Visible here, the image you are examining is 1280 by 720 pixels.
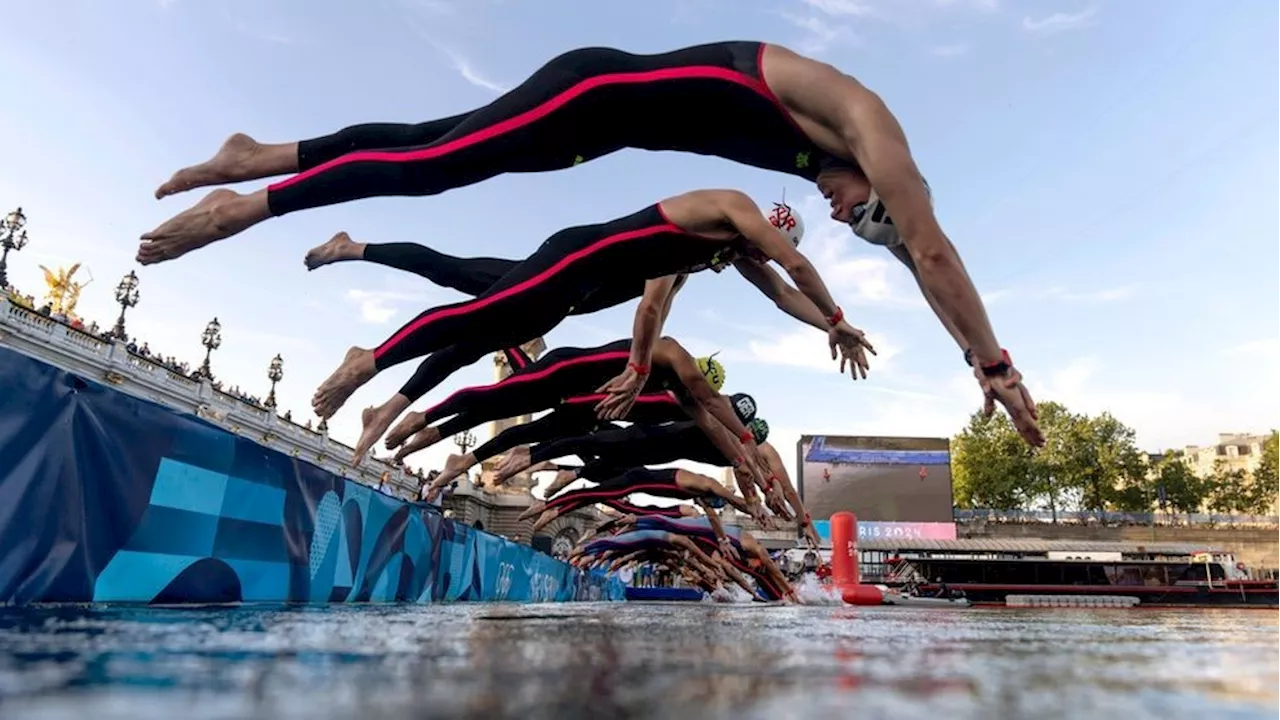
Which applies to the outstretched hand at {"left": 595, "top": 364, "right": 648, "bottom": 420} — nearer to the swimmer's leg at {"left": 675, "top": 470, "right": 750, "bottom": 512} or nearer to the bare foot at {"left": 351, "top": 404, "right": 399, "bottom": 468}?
the bare foot at {"left": 351, "top": 404, "right": 399, "bottom": 468}

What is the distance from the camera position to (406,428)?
760 cm

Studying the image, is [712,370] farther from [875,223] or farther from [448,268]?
[875,223]

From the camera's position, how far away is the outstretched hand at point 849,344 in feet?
13.9

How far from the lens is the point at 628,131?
3.86m

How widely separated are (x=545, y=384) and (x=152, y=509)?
451cm

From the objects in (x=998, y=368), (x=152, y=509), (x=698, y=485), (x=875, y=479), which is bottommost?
(x=152, y=509)

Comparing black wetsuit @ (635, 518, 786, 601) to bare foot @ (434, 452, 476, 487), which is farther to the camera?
black wetsuit @ (635, 518, 786, 601)

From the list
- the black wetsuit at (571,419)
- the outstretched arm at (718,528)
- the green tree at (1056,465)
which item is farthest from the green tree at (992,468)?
the black wetsuit at (571,419)

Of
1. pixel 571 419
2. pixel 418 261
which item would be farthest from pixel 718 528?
pixel 418 261

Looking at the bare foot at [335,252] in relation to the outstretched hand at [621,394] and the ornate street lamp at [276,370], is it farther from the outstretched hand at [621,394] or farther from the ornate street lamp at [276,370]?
the ornate street lamp at [276,370]

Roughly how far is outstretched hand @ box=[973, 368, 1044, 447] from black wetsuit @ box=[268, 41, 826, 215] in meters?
1.32

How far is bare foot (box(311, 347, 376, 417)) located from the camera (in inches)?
219

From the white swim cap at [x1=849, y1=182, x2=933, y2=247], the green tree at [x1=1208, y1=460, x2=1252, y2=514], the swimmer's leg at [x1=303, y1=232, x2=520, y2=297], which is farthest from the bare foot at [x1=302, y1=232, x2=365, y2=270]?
the green tree at [x1=1208, y1=460, x2=1252, y2=514]

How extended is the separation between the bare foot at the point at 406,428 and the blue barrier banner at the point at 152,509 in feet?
7.37
